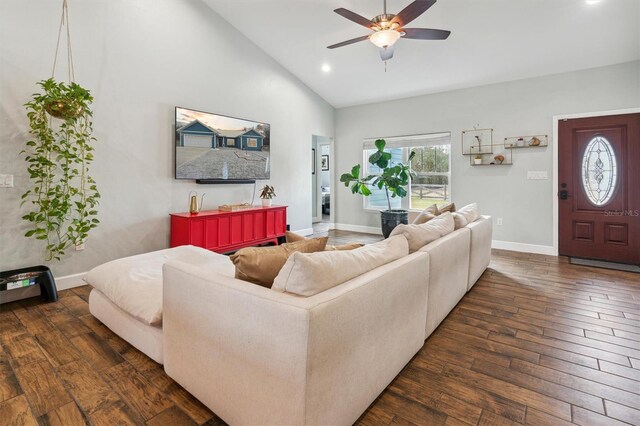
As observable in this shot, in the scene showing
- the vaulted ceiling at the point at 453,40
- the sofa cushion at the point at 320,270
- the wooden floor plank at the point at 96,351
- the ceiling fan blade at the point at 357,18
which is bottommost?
the wooden floor plank at the point at 96,351

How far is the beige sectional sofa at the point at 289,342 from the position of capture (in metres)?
1.16

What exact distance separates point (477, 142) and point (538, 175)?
107 centimetres

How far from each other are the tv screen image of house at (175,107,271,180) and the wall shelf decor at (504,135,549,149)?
13.2 feet

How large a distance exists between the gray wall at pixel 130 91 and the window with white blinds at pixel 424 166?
113 inches

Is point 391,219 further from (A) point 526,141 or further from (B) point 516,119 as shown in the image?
(B) point 516,119

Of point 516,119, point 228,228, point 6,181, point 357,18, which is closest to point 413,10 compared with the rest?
point 357,18

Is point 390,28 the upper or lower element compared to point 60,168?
upper

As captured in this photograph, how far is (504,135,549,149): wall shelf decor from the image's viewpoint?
484 centimetres

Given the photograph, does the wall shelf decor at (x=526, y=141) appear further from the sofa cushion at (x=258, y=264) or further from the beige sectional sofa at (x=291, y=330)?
the sofa cushion at (x=258, y=264)

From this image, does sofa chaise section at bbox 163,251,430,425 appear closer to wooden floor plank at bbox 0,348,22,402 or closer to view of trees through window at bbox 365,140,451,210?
wooden floor plank at bbox 0,348,22,402

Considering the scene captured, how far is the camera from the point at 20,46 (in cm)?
300

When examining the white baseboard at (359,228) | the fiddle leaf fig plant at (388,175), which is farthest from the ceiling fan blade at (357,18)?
the white baseboard at (359,228)

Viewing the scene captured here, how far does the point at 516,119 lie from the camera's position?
5.07 meters

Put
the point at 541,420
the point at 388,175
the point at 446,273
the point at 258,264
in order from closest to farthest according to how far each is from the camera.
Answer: the point at 258,264
the point at 541,420
the point at 446,273
the point at 388,175
